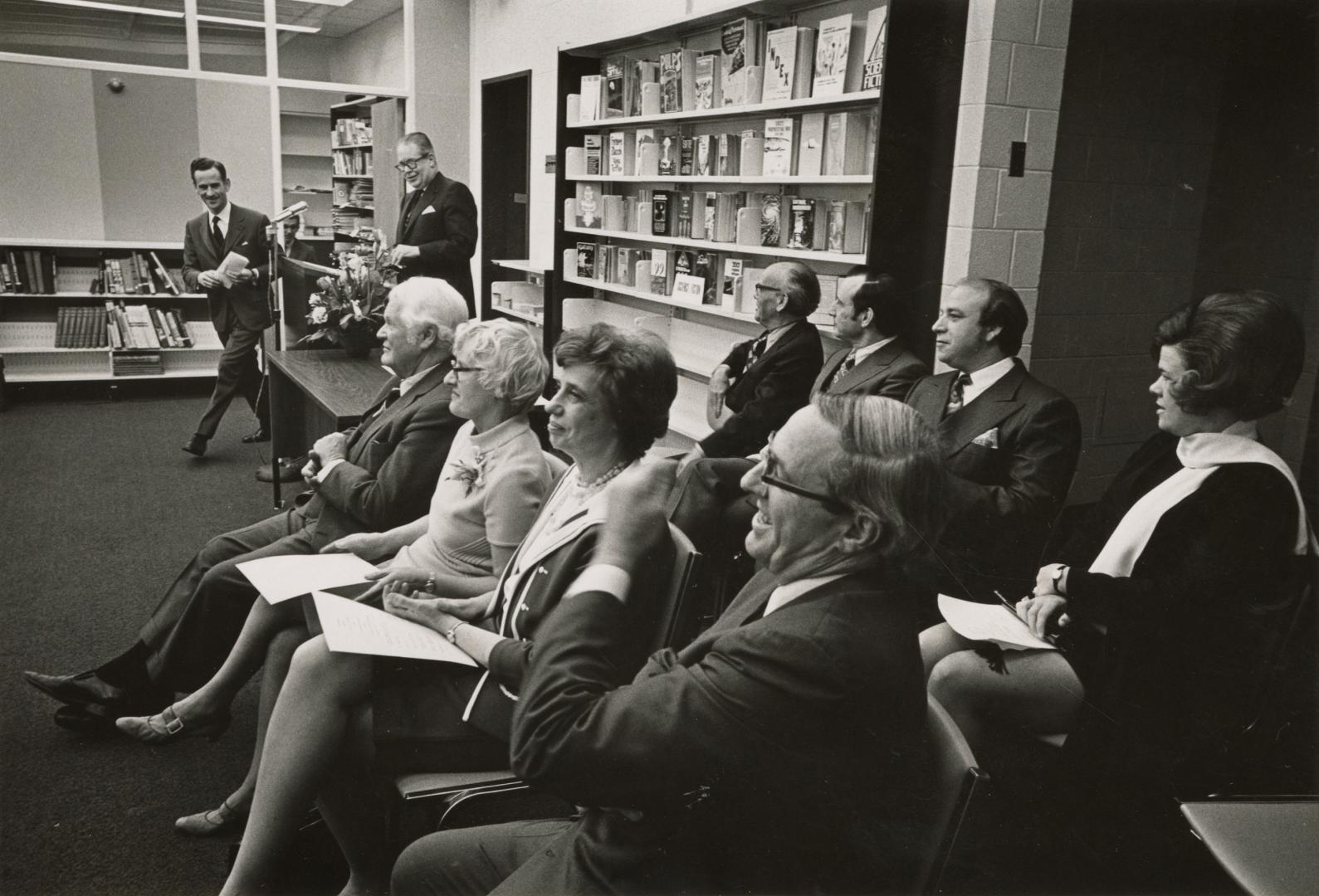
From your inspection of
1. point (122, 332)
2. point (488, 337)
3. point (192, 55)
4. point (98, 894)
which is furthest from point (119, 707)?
point (192, 55)

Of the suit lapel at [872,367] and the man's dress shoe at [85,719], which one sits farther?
the suit lapel at [872,367]

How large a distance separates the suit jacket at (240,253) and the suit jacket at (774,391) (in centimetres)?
347

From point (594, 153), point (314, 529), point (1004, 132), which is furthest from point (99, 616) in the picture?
point (594, 153)

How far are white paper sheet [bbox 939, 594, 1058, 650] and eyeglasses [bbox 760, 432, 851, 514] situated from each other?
0.87 meters

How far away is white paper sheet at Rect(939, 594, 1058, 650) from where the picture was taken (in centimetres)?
189

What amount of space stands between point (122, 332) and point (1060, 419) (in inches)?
269

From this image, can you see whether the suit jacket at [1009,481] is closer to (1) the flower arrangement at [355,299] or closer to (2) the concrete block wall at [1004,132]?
(2) the concrete block wall at [1004,132]

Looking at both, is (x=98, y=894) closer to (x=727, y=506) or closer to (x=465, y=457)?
(x=465, y=457)

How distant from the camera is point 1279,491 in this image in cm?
173

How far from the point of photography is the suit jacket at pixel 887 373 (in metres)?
3.06

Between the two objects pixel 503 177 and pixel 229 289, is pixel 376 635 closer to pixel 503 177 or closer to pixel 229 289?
pixel 229 289

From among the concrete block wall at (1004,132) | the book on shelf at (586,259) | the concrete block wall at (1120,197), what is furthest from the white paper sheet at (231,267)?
the concrete block wall at (1120,197)

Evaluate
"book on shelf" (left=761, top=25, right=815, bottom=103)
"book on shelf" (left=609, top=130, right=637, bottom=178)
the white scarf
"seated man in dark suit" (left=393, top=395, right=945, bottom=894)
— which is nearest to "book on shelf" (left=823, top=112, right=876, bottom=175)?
"book on shelf" (left=761, top=25, right=815, bottom=103)

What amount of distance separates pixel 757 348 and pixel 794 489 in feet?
8.44
